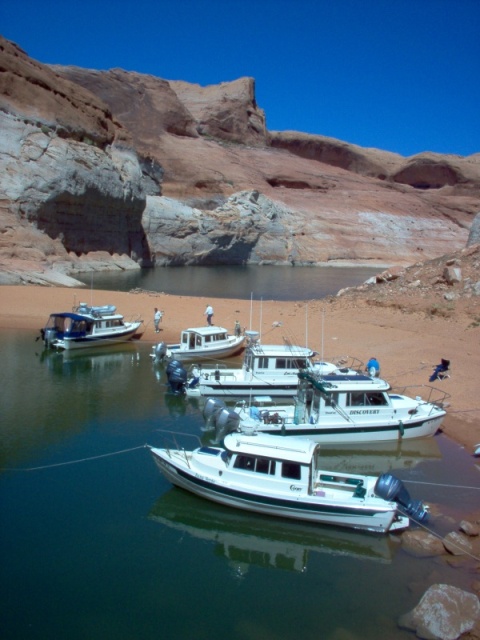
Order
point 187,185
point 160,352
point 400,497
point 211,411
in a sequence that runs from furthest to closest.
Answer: point 187,185 < point 160,352 < point 211,411 < point 400,497

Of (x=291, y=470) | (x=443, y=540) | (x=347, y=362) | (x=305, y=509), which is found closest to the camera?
(x=443, y=540)

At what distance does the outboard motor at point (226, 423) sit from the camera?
14.7 m

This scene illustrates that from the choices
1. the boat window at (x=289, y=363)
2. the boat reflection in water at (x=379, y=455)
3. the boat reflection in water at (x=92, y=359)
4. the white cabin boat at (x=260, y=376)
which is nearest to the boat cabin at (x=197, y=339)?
the boat reflection in water at (x=92, y=359)

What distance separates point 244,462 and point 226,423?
9.23ft

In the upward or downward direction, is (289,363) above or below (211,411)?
above

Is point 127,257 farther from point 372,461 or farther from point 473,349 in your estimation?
point 372,461

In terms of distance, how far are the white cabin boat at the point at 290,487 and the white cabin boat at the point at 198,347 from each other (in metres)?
11.0

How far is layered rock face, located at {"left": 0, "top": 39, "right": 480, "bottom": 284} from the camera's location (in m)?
52.2

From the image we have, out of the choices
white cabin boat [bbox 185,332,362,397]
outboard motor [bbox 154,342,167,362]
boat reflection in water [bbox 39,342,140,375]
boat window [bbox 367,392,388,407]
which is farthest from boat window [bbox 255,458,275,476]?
outboard motor [bbox 154,342,167,362]

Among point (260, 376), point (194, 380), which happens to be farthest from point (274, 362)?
point (194, 380)

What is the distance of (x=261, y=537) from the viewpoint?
444 inches

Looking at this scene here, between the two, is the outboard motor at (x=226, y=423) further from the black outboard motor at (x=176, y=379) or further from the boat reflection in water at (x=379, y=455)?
the black outboard motor at (x=176, y=379)

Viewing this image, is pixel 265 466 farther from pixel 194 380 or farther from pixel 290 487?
pixel 194 380

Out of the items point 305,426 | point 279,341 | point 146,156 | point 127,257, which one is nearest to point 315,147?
point 146,156
